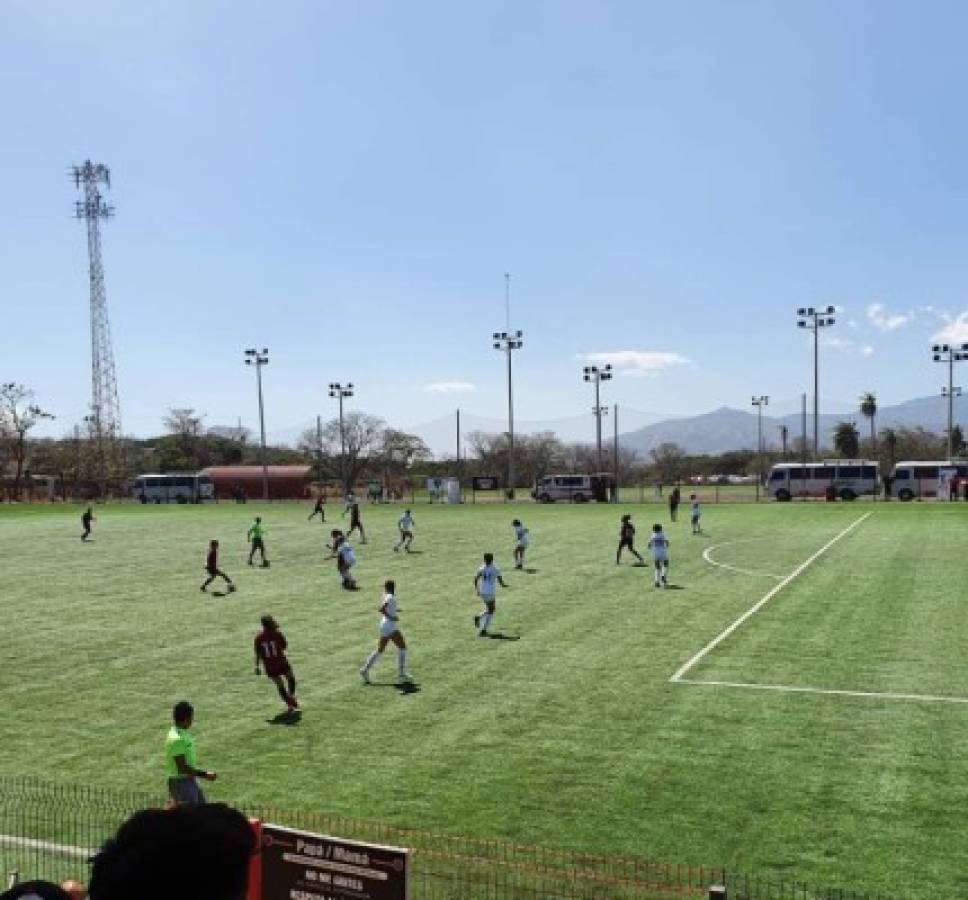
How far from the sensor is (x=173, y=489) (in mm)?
97938

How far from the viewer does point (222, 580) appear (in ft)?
106

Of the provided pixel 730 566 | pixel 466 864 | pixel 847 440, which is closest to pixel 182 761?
pixel 466 864

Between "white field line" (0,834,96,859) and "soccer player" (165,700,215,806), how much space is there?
3.48 ft

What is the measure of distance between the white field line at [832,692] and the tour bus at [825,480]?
2343 inches

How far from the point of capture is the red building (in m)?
99.3

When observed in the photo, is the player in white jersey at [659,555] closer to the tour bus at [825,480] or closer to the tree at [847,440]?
the tour bus at [825,480]

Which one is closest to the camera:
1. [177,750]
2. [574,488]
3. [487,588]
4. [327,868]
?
[327,868]

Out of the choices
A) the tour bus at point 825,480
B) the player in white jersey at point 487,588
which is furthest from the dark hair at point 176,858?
the tour bus at point 825,480

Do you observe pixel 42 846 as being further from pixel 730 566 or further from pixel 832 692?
pixel 730 566

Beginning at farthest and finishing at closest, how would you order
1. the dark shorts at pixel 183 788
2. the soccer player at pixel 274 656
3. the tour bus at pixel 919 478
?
the tour bus at pixel 919 478, the soccer player at pixel 274 656, the dark shorts at pixel 183 788

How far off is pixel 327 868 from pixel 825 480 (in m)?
73.6

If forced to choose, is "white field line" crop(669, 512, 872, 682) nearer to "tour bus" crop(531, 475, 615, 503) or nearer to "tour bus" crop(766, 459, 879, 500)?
"tour bus" crop(766, 459, 879, 500)

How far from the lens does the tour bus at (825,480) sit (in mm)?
73625

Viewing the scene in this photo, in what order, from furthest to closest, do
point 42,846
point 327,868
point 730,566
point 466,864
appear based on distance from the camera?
1. point 730,566
2. point 42,846
3. point 466,864
4. point 327,868
